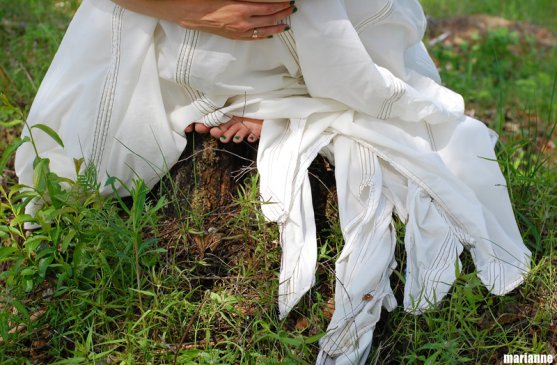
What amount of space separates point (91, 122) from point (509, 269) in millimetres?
1509

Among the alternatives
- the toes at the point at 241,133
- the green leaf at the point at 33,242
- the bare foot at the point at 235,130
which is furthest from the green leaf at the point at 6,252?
the toes at the point at 241,133

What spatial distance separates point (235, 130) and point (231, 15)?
16.3 inches

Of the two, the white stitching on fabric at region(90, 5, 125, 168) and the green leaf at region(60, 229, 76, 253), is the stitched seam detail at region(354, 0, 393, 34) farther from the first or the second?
the green leaf at region(60, 229, 76, 253)

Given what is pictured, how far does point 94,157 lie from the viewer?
2.34 metres

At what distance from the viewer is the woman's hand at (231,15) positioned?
2141 mm

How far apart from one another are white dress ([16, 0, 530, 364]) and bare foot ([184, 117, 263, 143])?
33 mm

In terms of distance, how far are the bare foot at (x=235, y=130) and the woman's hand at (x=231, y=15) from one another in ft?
1.05

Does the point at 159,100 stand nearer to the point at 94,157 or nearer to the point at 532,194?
the point at 94,157

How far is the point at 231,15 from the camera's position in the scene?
213cm

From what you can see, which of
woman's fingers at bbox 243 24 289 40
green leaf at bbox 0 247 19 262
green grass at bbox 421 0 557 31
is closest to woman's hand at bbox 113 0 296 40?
woman's fingers at bbox 243 24 289 40

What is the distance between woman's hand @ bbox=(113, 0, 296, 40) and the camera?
7.02 ft

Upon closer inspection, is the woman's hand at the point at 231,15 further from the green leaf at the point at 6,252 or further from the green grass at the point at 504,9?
the green grass at the point at 504,9

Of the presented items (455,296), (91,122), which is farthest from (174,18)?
(455,296)

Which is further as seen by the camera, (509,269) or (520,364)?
(509,269)
